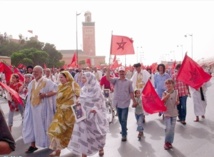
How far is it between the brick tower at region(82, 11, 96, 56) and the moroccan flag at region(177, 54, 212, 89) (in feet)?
387

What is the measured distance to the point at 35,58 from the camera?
59094 millimetres

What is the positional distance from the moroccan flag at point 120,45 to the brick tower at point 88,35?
117m

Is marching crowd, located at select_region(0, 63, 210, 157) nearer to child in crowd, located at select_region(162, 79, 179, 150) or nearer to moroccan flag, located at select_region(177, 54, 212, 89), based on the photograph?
child in crowd, located at select_region(162, 79, 179, 150)

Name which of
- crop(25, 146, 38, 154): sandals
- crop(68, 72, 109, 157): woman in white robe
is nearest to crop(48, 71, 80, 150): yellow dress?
crop(68, 72, 109, 157): woman in white robe

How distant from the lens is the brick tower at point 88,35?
12725cm

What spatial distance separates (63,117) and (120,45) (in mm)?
3379

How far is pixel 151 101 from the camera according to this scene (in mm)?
7656

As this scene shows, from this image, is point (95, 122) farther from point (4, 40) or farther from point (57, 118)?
point (4, 40)

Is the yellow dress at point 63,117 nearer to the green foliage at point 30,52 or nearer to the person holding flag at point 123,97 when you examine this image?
the person holding flag at point 123,97

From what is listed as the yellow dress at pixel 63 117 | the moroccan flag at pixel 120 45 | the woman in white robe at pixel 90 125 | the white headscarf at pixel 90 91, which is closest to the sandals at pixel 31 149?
the yellow dress at pixel 63 117

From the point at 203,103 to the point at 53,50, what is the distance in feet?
219

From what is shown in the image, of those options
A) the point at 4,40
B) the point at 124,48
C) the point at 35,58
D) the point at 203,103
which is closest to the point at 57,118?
the point at 124,48

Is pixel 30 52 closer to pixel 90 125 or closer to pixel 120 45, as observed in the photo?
pixel 120 45

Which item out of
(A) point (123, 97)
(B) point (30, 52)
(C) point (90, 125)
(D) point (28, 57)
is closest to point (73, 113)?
(C) point (90, 125)
